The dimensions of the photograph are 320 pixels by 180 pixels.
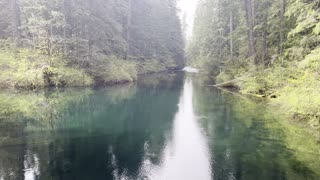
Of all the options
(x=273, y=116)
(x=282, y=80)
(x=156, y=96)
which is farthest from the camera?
(x=156, y=96)

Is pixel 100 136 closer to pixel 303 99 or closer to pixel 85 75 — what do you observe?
pixel 303 99

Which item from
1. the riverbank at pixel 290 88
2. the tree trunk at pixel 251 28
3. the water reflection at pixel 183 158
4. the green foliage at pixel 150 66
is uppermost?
the tree trunk at pixel 251 28

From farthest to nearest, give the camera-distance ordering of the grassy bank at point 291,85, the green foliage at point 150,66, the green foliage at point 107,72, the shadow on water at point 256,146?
the green foliage at point 150,66
the green foliage at point 107,72
the grassy bank at point 291,85
the shadow on water at point 256,146

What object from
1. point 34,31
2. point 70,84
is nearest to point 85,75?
point 70,84

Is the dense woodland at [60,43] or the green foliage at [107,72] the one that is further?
the green foliage at [107,72]

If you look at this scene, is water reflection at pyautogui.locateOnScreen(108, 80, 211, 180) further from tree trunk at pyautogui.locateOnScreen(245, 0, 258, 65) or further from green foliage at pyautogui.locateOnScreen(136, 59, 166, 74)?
green foliage at pyautogui.locateOnScreen(136, 59, 166, 74)

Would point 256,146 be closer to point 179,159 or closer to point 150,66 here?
point 179,159

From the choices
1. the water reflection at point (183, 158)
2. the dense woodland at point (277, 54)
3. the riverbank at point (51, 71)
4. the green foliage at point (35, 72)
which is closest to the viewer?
the water reflection at point (183, 158)

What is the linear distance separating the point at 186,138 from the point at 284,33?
748 inches

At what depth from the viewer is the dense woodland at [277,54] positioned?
16.2 m

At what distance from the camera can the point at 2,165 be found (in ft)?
32.8

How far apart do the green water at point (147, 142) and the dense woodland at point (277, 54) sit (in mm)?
1585

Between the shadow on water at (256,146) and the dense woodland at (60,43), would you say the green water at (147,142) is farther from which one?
the dense woodland at (60,43)

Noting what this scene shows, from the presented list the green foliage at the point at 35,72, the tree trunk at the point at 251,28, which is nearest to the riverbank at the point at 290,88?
the tree trunk at the point at 251,28
